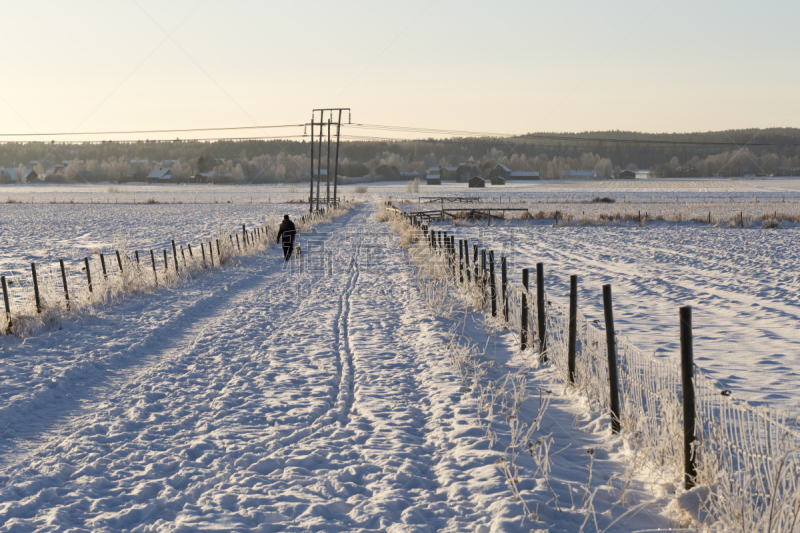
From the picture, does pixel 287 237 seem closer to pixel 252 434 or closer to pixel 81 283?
pixel 81 283

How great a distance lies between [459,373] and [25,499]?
482 centimetres

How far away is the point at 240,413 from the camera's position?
646 cm

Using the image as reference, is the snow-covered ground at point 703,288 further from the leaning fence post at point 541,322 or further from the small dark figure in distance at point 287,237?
the small dark figure in distance at point 287,237

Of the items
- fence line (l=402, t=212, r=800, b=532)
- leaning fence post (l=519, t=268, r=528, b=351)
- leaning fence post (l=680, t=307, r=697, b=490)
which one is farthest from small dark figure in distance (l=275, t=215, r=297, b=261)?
leaning fence post (l=680, t=307, r=697, b=490)

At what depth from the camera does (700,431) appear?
14.9 ft

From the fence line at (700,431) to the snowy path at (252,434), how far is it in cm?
41

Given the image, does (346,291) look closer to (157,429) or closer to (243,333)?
(243,333)

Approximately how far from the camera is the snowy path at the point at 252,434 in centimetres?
435

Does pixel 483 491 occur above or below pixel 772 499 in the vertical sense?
below

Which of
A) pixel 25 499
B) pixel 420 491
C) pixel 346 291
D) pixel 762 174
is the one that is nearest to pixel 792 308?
pixel 346 291

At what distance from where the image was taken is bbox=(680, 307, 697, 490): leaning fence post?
14.3ft

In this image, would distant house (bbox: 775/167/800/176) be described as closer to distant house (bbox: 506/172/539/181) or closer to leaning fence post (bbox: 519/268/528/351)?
distant house (bbox: 506/172/539/181)

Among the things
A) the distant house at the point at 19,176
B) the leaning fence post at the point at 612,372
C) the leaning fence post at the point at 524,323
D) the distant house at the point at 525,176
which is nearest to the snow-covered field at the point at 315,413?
the leaning fence post at the point at 612,372

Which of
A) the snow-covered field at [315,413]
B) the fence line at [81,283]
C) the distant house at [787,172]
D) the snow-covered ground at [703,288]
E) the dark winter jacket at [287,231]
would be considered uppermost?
the distant house at [787,172]
